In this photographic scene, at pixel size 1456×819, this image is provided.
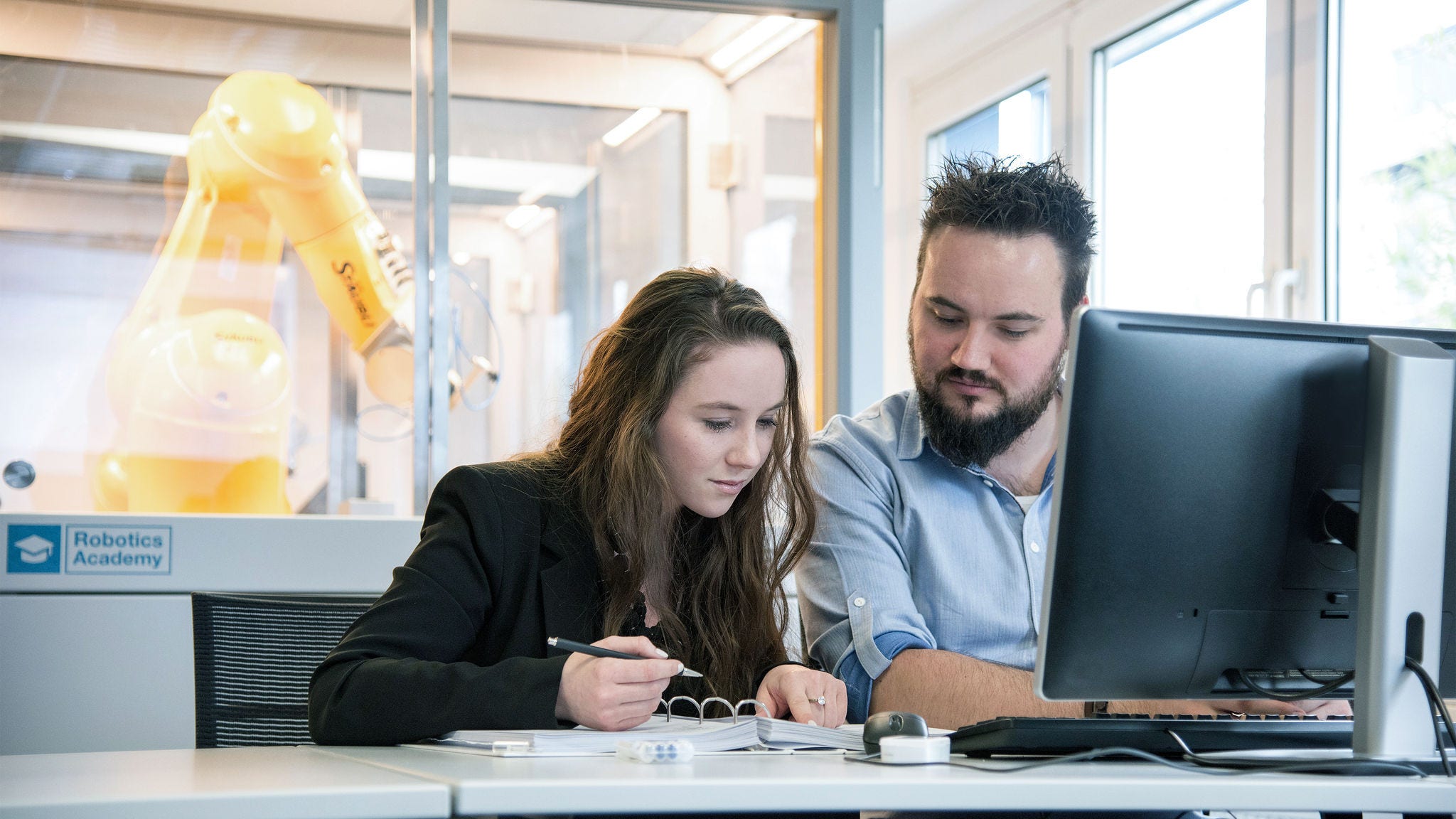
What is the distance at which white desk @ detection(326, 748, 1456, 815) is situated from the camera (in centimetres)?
75

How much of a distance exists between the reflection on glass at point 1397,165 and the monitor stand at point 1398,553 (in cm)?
176

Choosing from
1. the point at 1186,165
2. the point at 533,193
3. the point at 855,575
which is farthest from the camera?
the point at 1186,165

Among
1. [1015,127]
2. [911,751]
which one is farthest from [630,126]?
[911,751]

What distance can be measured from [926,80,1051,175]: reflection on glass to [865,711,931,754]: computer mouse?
2.99 m

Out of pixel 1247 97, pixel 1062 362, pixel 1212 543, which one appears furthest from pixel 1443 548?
pixel 1247 97

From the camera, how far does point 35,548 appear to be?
2311 mm

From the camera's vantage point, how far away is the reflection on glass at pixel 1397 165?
2.55 meters

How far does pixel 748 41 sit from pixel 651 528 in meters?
1.74

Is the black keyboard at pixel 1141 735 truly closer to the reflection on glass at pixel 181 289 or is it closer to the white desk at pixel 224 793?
the white desk at pixel 224 793

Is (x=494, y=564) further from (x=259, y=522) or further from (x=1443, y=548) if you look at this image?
(x=259, y=522)

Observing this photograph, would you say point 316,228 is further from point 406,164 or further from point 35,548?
point 35,548

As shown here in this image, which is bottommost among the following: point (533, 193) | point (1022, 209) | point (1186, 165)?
point (1022, 209)

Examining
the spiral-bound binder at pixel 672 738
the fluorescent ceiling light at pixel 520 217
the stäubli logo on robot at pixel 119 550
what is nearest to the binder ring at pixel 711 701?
the spiral-bound binder at pixel 672 738

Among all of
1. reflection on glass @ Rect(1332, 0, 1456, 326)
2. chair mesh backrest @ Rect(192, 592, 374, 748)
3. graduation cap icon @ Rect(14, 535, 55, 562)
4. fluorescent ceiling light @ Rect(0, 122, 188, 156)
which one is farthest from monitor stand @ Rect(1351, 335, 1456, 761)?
fluorescent ceiling light @ Rect(0, 122, 188, 156)
